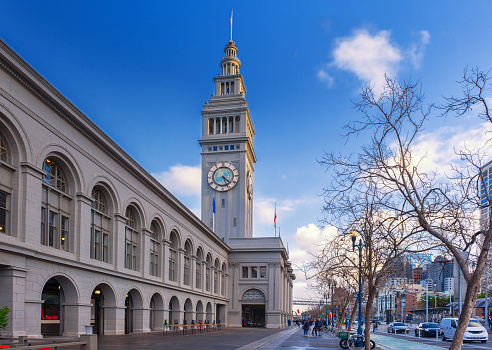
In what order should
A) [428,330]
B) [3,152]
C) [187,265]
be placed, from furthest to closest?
[187,265]
[428,330]
[3,152]

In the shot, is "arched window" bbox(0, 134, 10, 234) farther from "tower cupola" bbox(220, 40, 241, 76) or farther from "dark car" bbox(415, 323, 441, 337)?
"tower cupola" bbox(220, 40, 241, 76)

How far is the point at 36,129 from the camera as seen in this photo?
25.4 meters

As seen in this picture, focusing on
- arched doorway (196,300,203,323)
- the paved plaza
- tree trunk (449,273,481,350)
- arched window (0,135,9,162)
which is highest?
arched window (0,135,9,162)

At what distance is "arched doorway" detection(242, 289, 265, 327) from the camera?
266 ft

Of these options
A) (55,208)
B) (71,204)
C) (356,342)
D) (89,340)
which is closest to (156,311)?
(71,204)

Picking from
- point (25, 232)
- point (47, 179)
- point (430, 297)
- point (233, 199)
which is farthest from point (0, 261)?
point (430, 297)

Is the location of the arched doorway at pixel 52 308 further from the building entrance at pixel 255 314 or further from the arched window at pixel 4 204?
the building entrance at pixel 255 314

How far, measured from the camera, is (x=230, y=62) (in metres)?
102

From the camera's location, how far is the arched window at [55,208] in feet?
87.6

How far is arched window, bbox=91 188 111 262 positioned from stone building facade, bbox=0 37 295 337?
7 cm

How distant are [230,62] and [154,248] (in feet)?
210

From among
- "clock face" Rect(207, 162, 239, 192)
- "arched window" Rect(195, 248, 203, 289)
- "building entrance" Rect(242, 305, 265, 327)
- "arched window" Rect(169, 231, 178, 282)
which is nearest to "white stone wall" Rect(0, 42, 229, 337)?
"arched window" Rect(169, 231, 178, 282)

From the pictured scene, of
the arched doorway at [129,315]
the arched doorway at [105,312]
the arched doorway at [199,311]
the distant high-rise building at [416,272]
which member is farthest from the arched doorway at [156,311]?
the distant high-rise building at [416,272]

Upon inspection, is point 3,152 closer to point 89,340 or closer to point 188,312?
point 89,340
